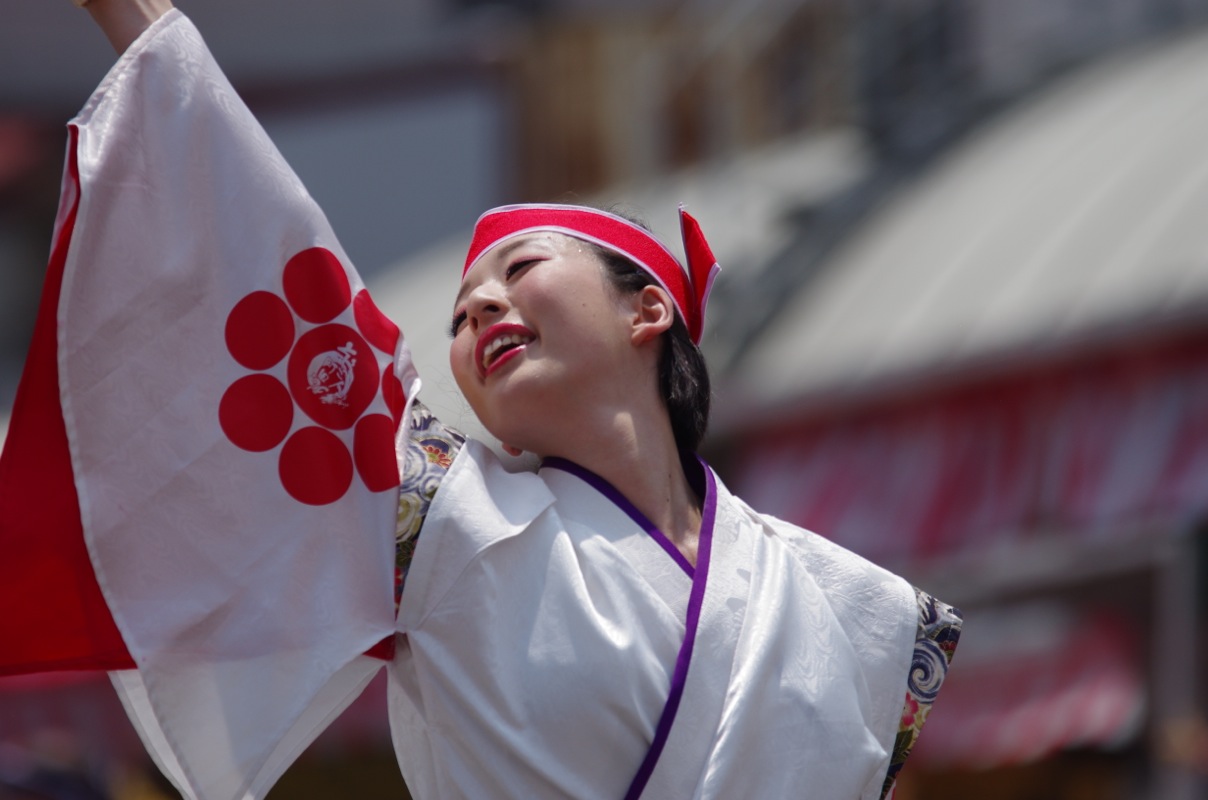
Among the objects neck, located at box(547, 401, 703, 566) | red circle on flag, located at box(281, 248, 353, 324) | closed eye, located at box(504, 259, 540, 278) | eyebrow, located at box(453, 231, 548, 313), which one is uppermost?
red circle on flag, located at box(281, 248, 353, 324)

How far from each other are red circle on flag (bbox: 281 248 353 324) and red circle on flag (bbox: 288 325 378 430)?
21 mm

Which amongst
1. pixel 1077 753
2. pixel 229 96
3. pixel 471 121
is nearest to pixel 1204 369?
pixel 1077 753

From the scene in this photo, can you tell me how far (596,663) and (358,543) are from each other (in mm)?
301

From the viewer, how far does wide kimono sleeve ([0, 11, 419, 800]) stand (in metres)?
1.85

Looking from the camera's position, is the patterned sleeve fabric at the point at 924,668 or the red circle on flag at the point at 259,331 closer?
the red circle on flag at the point at 259,331

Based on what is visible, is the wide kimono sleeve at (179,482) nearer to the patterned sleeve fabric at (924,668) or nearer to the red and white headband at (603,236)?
the red and white headband at (603,236)

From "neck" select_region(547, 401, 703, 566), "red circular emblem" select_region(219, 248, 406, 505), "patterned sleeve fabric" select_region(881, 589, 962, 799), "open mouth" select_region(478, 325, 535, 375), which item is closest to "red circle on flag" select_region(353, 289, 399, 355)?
"red circular emblem" select_region(219, 248, 406, 505)

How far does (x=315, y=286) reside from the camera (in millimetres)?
1967

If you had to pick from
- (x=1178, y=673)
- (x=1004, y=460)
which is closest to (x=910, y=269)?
(x=1004, y=460)

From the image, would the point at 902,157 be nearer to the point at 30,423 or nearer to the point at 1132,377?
the point at 1132,377

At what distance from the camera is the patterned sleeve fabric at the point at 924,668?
6.66 ft

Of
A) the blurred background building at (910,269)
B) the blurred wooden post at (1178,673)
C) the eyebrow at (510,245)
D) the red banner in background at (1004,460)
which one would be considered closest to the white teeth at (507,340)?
the eyebrow at (510,245)

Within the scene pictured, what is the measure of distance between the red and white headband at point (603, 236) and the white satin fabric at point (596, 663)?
0.94ft

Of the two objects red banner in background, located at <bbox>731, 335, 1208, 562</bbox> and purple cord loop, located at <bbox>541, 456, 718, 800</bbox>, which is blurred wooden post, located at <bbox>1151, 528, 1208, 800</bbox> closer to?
red banner in background, located at <bbox>731, 335, 1208, 562</bbox>
